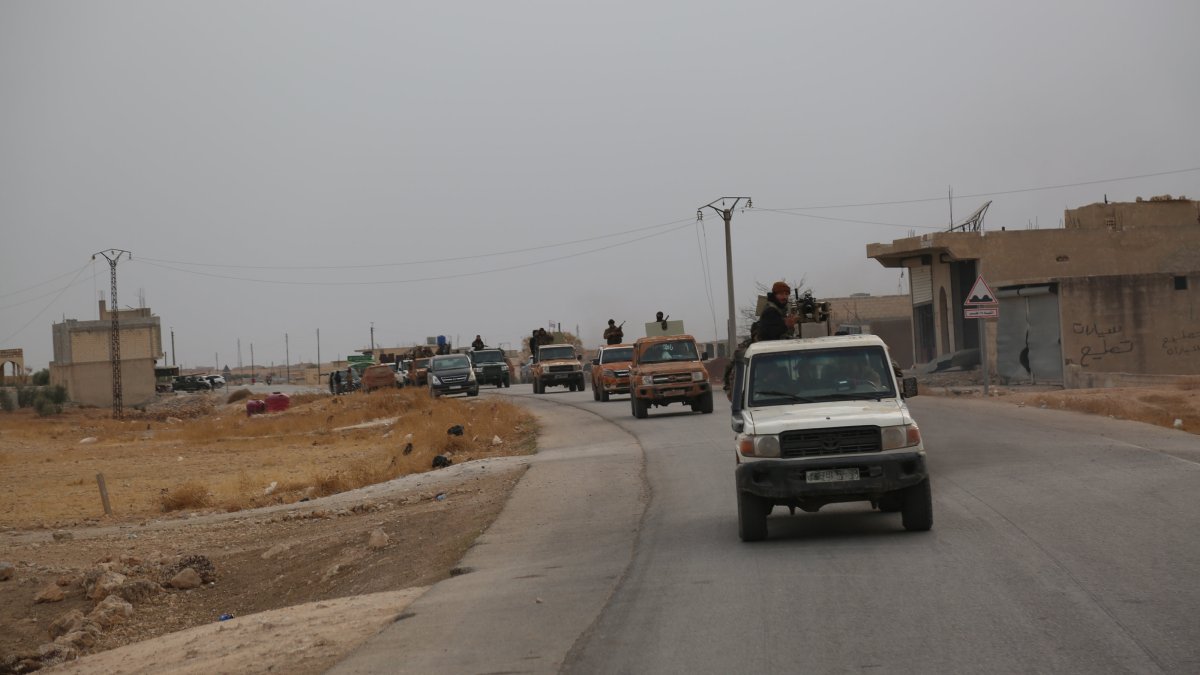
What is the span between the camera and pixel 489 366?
6141 cm

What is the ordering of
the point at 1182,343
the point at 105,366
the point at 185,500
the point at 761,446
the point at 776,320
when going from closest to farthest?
the point at 761,446, the point at 776,320, the point at 185,500, the point at 1182,343, the point at 105,366

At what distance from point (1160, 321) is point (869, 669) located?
38.9 metres

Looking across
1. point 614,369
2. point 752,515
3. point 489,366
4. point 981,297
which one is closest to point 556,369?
point 489,366

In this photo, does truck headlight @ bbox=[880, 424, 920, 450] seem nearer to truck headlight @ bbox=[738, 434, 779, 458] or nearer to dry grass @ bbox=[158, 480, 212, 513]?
truck headlight @ bbox=[738, 434, 779, 458]

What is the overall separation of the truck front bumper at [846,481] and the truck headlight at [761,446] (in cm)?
10

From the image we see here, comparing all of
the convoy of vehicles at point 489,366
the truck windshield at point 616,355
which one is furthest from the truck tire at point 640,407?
the convoy of vehicles at point 489,366

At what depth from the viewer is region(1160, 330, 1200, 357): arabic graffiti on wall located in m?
41.2

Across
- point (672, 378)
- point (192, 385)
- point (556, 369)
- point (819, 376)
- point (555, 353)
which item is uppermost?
point (555, 353)

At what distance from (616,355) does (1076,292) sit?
15.2 metres

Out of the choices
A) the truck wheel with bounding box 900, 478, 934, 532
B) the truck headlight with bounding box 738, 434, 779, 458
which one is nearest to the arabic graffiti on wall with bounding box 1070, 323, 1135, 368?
the truck wheel with bounding box 900, 478, 934, 532

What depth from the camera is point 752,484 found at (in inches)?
423

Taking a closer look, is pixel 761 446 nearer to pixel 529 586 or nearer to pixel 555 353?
pixel 529 586

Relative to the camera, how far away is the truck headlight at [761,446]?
1076 centimetres

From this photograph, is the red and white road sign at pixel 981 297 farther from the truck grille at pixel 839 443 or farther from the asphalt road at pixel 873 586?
the truck grille at pixel 839 443
